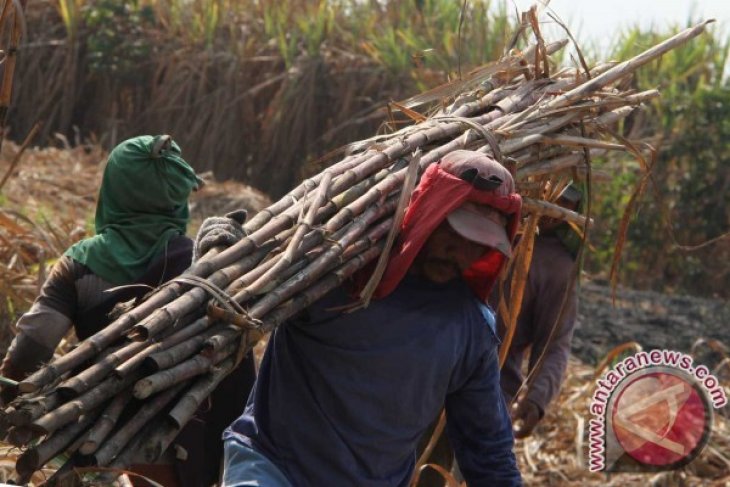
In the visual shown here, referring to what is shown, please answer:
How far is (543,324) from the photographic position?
5875 mm

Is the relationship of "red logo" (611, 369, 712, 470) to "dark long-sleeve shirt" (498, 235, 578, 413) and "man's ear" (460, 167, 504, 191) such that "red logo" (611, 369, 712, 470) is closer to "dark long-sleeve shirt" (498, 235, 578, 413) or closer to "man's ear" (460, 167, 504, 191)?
"dark long-sleeve shirt" (498, 235, 578, 413)

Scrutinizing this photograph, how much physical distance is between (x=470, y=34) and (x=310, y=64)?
4.56ft

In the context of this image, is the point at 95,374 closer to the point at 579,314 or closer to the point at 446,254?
the point at 446,254

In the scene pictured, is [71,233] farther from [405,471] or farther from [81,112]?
[81,112]

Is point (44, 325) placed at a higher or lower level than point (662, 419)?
higher

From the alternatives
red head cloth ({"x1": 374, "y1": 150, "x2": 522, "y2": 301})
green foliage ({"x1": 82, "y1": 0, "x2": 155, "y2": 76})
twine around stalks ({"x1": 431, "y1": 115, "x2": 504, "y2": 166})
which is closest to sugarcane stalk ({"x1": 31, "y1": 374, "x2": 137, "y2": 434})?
red head cloth ({"x1": 374, "y1": 150, "x2": 522, "y2": 301})

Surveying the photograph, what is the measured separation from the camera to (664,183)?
12203 millimetres

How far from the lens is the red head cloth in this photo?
3.63 meters

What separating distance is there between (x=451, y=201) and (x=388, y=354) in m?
0.40

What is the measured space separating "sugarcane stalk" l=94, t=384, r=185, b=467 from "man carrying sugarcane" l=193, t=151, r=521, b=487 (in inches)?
13.5

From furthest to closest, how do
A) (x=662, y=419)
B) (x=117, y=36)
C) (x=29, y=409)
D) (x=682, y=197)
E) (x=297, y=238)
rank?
(x=117, y=36), (x=682, y=197), (x=662, y=419), (x=297, y=238), (x=29, y=409)

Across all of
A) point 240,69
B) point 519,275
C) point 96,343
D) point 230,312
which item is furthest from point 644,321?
point 96,343

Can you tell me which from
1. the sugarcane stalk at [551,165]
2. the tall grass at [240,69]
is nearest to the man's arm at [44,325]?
the sugarcane stalk at [551,165]

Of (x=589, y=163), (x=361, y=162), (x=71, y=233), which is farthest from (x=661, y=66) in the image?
(x=361, y=162)
